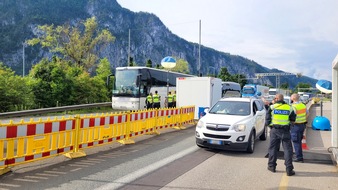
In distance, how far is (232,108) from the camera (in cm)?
1016

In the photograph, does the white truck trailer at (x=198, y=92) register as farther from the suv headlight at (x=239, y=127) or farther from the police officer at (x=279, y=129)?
the police officer at (x=279, y=129)

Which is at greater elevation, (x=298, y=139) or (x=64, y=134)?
(x=64, y=134)

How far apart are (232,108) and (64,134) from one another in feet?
18.0

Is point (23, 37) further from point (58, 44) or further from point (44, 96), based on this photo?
point (44, 96)

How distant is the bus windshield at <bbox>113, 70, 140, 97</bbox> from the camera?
22.0 meters

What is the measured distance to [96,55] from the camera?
39312mm

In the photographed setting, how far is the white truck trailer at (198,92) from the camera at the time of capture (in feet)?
56.2

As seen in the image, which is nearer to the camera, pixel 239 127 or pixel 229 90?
pixel 239 127

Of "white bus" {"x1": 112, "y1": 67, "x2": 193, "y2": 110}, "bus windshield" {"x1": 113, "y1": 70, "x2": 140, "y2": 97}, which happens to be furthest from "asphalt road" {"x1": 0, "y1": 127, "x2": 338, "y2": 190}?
"bus windshield" {"x1": 113, "y1": 70, "x2": 140, "y2": 97}

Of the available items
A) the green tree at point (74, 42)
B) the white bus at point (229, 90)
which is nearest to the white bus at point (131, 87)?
the green tree at point (74, 42)

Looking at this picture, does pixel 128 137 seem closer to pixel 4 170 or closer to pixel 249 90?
pixel 4 170

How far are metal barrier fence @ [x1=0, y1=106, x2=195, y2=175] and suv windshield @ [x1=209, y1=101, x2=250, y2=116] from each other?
9.73 feet

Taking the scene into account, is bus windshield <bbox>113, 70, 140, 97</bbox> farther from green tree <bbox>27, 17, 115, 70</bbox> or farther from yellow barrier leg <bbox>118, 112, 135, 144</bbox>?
green tree <bbox>27, 17, 115, 70</bbox>

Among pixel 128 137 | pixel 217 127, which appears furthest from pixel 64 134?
pixel 217 127
